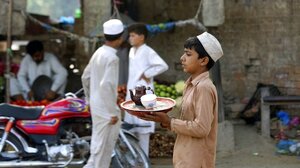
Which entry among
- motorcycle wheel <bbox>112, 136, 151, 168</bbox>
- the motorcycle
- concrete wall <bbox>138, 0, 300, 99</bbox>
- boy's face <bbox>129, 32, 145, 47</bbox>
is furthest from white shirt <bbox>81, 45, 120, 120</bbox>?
concrete wall <bbox>138, 0, 300, 99</bbox>

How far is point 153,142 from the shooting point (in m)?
7.99

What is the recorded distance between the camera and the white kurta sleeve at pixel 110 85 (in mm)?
6113

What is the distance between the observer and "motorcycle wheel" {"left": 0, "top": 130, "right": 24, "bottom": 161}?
6.54m

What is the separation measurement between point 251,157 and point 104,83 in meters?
2.78

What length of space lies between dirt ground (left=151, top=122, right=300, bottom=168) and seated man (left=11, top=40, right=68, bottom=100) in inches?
68.8

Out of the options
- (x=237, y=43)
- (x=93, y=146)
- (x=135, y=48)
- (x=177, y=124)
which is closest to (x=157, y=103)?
(x=177, y=124)

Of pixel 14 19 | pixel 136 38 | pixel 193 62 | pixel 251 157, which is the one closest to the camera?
pixel 193 62

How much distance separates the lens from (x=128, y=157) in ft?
Answer: 22.5

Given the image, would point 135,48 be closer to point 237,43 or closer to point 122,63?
point 122,63

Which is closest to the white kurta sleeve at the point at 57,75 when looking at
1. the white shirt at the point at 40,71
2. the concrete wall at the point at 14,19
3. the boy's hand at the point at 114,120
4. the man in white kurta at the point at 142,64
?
the white shirt at the point at 40,71

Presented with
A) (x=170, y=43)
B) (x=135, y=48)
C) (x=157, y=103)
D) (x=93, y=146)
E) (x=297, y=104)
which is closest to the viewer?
(x=157, y=103)

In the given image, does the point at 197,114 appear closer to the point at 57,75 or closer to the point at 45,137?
the point at 45,137

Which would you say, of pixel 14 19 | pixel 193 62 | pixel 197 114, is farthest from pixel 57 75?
pixel 197 114

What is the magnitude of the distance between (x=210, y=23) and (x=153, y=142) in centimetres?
176
